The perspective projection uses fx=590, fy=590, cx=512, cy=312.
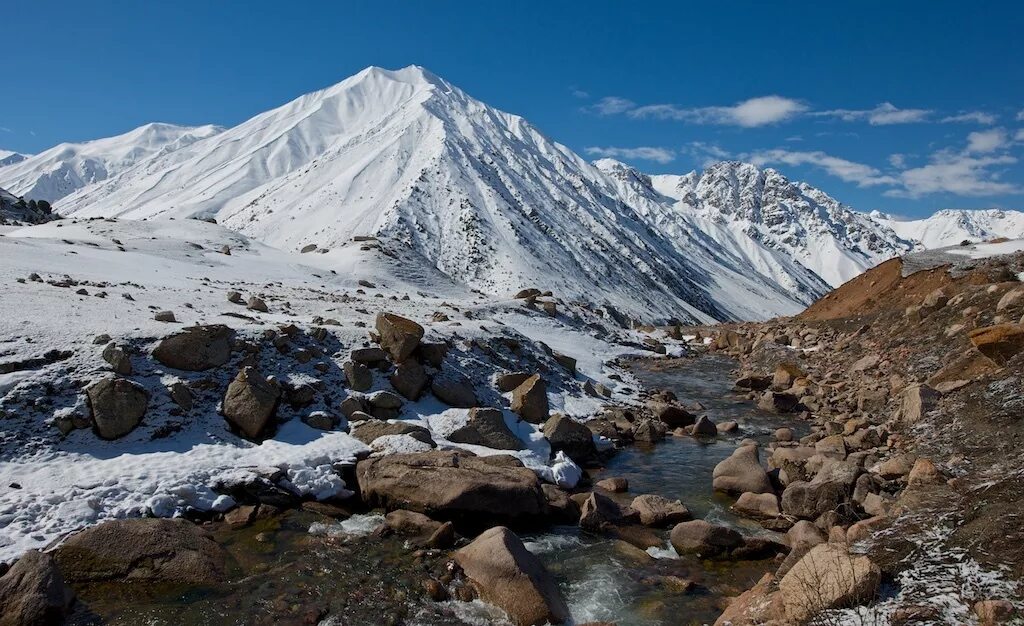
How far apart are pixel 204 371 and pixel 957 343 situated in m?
25.6

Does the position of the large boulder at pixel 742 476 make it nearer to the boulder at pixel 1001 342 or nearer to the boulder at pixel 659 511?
the boulder at pixel 659 511

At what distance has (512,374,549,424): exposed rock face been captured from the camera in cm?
2034

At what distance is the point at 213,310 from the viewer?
23.2 m

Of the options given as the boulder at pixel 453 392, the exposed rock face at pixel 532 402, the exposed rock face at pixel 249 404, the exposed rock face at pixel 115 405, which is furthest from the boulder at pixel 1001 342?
the exposed rock face at pixel 115 405

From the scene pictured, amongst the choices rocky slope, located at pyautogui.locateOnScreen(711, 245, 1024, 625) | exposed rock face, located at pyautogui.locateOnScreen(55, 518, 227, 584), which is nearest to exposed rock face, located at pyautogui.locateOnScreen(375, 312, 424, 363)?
exposed rock face, located at pyautogui.locateOnScreen(55, 518, 227, 584)

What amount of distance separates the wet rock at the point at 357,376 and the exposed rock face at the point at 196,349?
3542 mm

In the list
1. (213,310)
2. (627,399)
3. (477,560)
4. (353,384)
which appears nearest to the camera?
(477,560)

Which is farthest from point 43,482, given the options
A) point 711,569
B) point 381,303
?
point 381,303

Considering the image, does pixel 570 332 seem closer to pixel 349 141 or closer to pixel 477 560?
pixel 477 560

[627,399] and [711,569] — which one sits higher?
[627,399]

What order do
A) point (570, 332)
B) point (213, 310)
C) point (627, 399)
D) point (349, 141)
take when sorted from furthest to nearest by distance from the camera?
point (349, 141) → point (570, 332) → point (627, 399) → point (213, 310)

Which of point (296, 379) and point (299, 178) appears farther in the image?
point (299, 178)

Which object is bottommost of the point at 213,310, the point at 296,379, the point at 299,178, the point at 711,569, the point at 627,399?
the point at 711,569

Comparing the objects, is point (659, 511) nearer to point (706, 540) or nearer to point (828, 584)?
point (706, 540)
